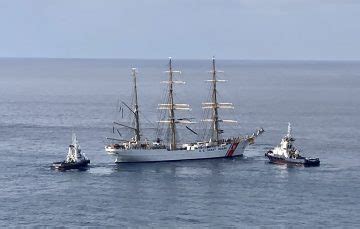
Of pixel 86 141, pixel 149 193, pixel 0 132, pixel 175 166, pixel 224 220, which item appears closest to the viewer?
pixel 224 220

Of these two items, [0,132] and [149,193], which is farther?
[0,132]

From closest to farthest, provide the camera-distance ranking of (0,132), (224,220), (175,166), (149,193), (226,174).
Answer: (224,220), (149,193), (226,174), (175,166), (0,132)

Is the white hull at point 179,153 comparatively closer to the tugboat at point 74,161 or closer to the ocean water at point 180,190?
the ocean water at point 180,190

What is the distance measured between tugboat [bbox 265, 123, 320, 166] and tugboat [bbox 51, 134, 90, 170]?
113 feet

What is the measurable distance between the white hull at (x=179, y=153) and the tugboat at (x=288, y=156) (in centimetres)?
849

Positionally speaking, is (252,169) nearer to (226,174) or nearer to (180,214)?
(226,174)

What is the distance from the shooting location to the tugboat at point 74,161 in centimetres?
13538

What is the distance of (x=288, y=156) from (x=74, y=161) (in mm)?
39234

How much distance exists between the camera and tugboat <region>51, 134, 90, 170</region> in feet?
444

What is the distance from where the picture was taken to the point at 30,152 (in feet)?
501

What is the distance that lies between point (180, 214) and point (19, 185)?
100ft

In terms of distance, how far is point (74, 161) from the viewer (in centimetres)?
13662

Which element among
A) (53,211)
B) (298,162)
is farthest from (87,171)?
(298,162)

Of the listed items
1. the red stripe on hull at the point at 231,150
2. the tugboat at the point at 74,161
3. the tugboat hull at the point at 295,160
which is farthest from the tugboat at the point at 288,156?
the tugboat at the point at 74,161
